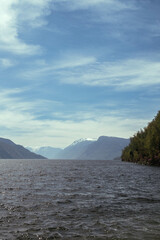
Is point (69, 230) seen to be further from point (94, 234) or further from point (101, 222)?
point (101, 222)

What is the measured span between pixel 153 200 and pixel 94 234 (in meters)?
12.9

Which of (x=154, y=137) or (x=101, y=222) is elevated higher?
(x=154, y=137)

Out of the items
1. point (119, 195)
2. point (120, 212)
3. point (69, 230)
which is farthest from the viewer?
point (119, 195)

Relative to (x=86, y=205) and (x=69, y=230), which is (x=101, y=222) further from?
(x=86, y=205)

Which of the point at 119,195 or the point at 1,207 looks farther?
the point at 119,195

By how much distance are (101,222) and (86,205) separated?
6.13m

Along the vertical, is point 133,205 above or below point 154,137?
below

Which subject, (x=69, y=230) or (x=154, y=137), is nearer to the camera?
(x=69, y=230)

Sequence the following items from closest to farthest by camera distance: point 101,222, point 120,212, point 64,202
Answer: point 101,222 < point 120,212 < point 64,202

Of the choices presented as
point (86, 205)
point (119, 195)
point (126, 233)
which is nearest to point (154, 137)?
point (119, 195)

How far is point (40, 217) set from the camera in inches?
735

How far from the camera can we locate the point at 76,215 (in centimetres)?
1933

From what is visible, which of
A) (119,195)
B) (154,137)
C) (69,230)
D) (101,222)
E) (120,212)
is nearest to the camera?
(69,230)

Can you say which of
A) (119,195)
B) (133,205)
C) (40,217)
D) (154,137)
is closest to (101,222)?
(40,217)
